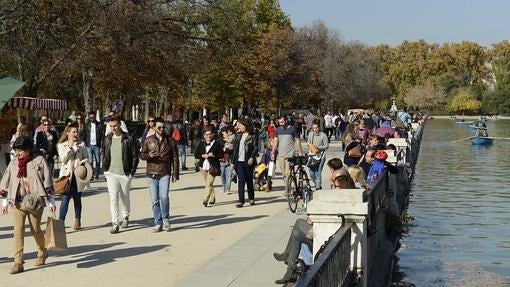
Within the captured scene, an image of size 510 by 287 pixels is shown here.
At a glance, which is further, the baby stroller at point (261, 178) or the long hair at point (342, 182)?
the baby stroller at point (261, 178)

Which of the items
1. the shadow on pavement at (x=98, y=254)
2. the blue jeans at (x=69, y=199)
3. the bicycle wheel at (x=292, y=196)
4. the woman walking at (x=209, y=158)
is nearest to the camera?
the shadow on pavement at (x=98, y=254)

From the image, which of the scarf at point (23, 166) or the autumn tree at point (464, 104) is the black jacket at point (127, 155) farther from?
the autumn tree at point (464, 104)

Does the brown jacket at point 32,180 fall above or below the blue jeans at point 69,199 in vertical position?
above

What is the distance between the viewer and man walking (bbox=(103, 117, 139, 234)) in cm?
1170

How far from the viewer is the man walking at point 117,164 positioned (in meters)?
11.7

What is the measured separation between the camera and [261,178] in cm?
1805

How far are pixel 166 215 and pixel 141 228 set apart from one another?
1.92 feet

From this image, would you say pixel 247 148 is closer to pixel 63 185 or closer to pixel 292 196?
pixel 292 196

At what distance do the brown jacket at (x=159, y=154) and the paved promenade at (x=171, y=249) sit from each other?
905 millimetres

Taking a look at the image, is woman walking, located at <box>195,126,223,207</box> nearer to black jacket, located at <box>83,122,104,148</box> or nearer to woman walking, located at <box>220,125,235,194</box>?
woman walking, located at <box>220,125,235,194</box>

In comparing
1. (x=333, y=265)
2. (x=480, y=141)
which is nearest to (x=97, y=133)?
(x=333, y=265)

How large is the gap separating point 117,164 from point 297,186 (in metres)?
4.00

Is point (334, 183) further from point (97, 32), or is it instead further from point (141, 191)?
point (97, 32)

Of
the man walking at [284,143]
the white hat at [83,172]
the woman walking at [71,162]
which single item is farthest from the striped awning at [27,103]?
the white hat at [83,172]
